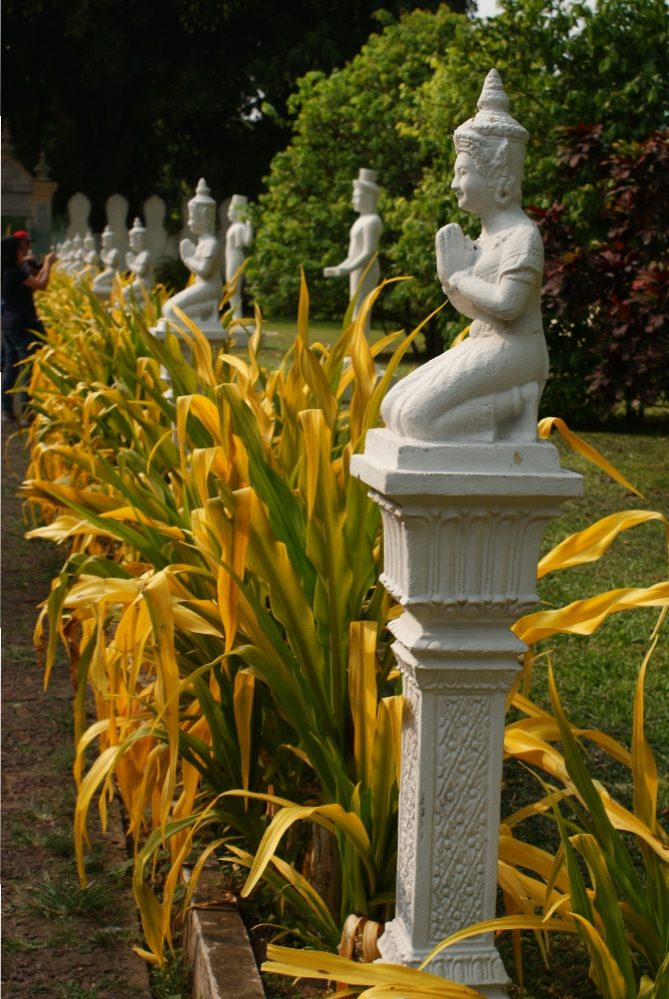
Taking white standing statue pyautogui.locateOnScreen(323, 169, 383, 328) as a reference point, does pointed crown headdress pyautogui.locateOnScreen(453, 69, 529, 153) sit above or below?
above

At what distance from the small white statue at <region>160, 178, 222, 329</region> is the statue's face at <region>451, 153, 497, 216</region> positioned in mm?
4094

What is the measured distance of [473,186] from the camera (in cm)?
238

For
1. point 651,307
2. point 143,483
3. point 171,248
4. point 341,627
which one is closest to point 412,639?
point 341,627

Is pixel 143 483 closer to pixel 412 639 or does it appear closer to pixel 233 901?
pixel 233 901

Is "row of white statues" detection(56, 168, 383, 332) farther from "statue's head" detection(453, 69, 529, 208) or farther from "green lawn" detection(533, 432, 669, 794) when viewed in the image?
"green lawn" detection(533, 432, 669, 794)

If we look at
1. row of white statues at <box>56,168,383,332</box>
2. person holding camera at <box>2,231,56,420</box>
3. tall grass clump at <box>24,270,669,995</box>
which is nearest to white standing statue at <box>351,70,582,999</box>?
tall grass clump at <box>24,270,669,995</box>

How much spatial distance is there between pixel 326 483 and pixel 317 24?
28054 millimetres

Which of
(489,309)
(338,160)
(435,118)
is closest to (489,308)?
(489,309)

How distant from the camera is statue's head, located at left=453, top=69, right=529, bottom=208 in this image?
7.69ft

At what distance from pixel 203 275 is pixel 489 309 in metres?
4.51

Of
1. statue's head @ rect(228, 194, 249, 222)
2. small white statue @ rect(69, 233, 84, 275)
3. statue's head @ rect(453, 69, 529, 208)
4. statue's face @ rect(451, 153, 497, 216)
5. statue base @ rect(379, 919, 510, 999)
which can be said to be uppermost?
statue's head @ rect(453, 69, 529, 208)

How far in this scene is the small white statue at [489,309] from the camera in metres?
2.30

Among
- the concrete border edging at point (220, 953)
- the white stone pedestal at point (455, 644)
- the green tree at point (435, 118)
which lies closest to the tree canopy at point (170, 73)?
the green tree at point (435, 118)

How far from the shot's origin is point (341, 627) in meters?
3.00
